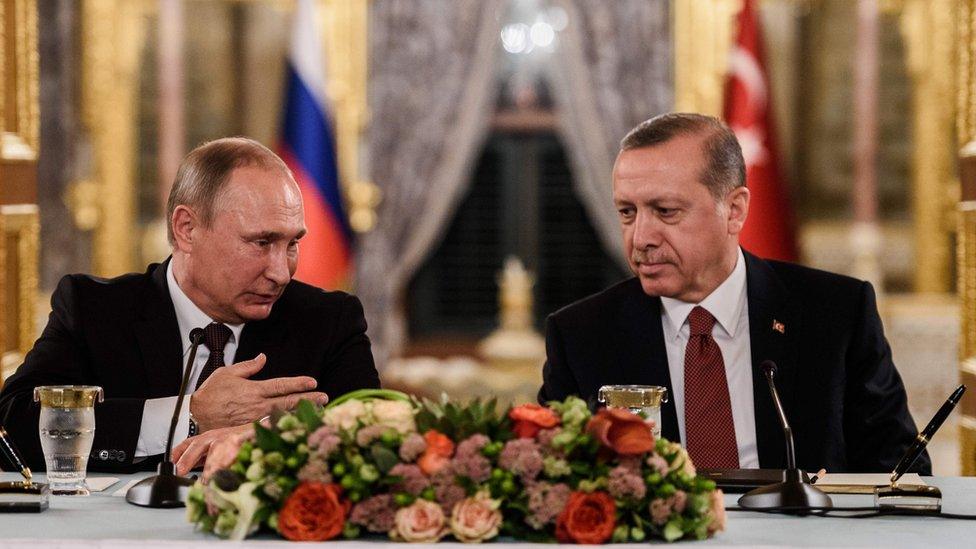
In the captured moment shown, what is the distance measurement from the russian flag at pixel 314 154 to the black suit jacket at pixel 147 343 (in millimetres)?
4732

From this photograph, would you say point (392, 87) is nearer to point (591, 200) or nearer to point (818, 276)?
point (591, 200)

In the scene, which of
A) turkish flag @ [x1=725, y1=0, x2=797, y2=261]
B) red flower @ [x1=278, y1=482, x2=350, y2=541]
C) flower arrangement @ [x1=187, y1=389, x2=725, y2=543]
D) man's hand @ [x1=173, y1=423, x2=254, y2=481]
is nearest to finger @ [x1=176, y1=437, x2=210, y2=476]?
man's hand @ [x1=173, y1=423, x2=254, y2=481]

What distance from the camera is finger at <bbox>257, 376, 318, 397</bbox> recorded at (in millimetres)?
2600

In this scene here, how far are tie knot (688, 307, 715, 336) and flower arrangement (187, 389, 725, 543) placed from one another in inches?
43.2

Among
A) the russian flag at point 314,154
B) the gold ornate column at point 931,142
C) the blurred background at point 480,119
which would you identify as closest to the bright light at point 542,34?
the blurred background at point 480,119

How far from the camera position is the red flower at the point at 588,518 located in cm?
173

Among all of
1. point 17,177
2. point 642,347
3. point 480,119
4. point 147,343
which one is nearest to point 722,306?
point 642,347

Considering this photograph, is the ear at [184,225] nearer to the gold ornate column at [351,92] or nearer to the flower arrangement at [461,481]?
the flower arrangement at [461,481]

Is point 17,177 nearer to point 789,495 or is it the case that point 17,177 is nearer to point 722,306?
point 722,306

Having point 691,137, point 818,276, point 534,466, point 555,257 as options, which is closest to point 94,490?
point 534,466

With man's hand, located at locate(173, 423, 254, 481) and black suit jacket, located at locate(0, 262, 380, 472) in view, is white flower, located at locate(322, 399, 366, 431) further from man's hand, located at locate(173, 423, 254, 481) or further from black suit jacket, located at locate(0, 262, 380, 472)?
black suit jacket, located at locate(0, 262, 380, 472)

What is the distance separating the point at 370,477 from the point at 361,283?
21.2 feet

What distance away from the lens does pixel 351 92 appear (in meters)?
8.27

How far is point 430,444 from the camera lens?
70.2 inches
